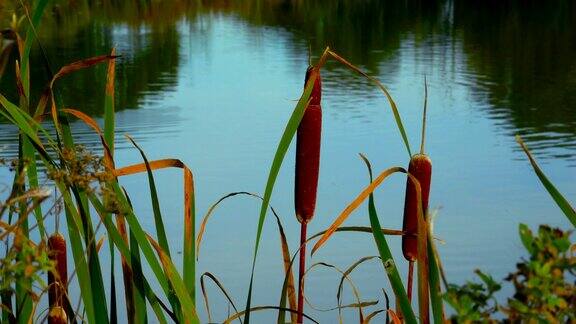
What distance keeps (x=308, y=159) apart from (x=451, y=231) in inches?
155

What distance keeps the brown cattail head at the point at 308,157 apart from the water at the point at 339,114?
0.27 meters

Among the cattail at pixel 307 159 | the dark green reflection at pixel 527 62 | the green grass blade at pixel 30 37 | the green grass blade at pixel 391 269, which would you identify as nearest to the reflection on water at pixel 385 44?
the dark green reflection at pixel 527 62

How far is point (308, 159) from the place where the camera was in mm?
1525

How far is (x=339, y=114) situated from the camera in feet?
28.7

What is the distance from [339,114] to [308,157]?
7248mm

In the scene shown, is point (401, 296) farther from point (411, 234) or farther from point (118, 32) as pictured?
point (118, 32)

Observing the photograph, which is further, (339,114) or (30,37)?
(339,114)

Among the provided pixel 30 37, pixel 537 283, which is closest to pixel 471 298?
pixel 537 283

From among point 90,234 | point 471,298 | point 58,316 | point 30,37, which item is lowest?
point 58,316

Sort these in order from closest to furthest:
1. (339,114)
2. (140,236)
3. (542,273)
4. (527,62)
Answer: (542,273)
(140,236)
(339,114)
(527,62)

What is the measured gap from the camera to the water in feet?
16.9

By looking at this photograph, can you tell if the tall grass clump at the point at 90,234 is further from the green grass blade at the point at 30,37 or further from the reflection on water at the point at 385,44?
the reflection on water at the point at 385,44

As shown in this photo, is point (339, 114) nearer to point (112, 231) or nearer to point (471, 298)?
point (112, 231)

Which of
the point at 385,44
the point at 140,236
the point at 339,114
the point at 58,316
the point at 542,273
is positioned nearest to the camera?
the point at 542,273
